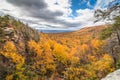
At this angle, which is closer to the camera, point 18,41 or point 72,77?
point 72,77

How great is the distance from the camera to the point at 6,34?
75.8 m

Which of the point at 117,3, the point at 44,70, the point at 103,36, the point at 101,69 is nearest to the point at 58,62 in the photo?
the point at 44,70

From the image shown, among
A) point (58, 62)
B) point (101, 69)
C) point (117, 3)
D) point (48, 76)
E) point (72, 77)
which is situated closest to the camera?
point (117, 3)

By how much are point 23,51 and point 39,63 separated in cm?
828

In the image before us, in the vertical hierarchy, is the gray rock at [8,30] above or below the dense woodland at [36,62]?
above

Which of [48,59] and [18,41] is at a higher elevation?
[18,41]

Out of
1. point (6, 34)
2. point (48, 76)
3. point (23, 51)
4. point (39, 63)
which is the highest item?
point (6, 34)

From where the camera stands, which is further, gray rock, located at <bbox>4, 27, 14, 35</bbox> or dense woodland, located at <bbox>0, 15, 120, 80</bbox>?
gray rock, located at <bbox>4, 27, 14, 35</bbox>

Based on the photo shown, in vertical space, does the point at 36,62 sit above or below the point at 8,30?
below

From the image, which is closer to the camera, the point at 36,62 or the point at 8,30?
the point at 8,30

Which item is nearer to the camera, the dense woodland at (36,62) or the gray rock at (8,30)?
the dense woodland at (36,62)

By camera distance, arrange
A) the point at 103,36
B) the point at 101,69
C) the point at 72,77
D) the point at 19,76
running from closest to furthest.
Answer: the point at 103,36 → the point at 101,69 → the point at 19,76 → the point at 72,77

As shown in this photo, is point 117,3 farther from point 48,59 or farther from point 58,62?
point 58,62

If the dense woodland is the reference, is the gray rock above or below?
above
